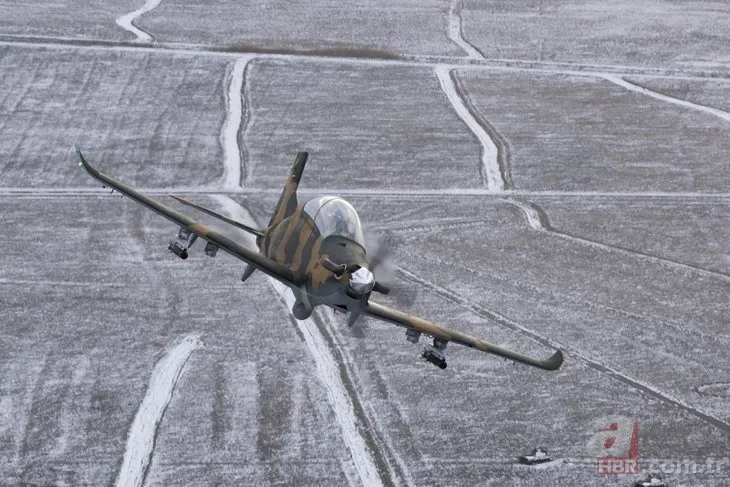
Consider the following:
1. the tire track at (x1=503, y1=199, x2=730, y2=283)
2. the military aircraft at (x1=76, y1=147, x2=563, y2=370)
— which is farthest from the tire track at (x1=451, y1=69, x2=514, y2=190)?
the military aircraft at (x1=76, y1=147, x2=563, y2=370)

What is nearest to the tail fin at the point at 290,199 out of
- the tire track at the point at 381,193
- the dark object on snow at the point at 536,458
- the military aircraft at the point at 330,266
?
the military aircraft at the point at 330,266

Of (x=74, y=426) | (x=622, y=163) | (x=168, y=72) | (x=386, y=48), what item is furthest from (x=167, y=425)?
(x=386, y=48)

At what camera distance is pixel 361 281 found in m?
30.1

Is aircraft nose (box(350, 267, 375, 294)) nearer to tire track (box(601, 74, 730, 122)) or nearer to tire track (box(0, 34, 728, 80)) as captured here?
tire track (box(601, 74, 730, 122))

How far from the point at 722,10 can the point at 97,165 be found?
3298 inches

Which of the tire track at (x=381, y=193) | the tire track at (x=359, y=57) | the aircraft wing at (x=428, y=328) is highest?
the aircraft wing at (x=428, y=328)

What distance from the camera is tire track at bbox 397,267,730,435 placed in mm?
45125

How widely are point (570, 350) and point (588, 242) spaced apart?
16776mm

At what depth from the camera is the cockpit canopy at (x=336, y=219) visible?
3275 cm

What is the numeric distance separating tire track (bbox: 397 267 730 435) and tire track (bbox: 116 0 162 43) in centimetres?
5992

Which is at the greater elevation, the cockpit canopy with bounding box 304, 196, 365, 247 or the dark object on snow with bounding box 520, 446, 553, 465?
the cockpit canopy with bounding box 304, 196, 365, 247

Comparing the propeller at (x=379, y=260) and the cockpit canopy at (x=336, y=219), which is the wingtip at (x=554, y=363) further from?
the cockpit canopy at (x=336, y=219)

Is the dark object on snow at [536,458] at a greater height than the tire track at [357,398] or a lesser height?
greater

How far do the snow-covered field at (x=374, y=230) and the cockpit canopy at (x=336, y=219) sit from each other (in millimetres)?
2692
